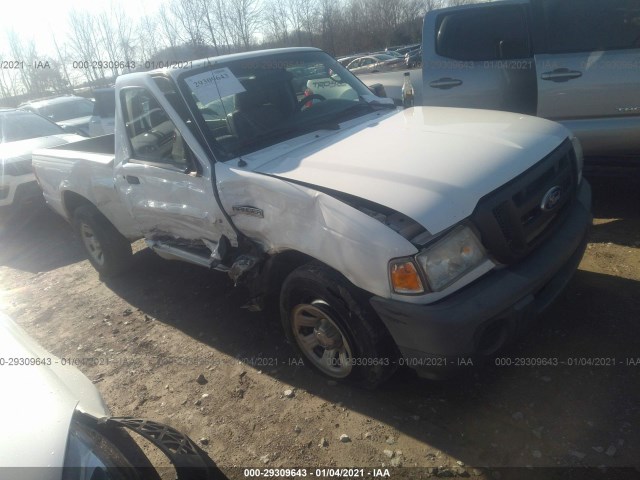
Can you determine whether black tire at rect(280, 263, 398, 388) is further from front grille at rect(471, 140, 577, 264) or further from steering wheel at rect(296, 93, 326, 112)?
steering wheel at rect(296, 93, 326, 112)

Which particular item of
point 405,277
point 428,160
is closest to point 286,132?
point 428,160

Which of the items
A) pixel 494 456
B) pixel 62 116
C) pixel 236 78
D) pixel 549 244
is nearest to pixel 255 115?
pixel 236 78

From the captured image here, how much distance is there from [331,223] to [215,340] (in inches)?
71.2

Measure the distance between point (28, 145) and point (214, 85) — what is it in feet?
21.0

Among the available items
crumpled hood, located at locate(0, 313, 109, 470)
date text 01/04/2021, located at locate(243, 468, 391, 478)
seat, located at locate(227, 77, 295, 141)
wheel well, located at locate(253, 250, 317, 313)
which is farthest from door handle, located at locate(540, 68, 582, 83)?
crumpled hood, located at locate(0, 313, 109, 470)

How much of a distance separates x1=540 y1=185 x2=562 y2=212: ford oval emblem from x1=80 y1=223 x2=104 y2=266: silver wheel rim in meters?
4.17

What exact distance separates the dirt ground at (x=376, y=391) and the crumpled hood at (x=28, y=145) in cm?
423

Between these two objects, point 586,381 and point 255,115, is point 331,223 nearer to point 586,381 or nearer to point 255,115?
point 255,115

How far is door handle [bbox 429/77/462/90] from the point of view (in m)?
5.04

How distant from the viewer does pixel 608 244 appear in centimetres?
409

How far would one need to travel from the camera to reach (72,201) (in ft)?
17.3

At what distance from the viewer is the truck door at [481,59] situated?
4.86 m

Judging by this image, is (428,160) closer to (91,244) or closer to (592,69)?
(592,69)

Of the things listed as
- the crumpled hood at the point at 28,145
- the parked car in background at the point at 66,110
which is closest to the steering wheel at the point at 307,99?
the crumpled hood at the point at 28,145
